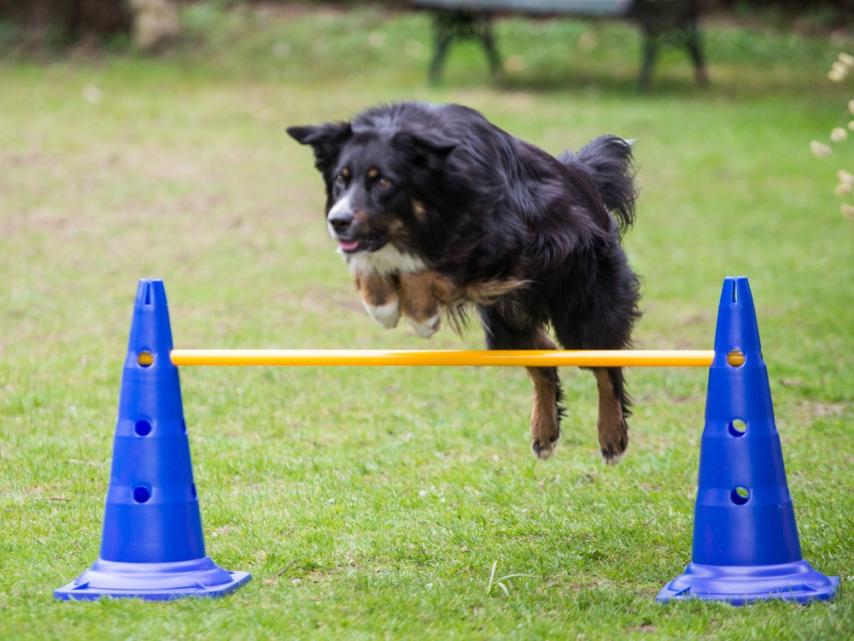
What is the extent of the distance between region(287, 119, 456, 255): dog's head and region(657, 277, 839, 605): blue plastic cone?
1.07 m

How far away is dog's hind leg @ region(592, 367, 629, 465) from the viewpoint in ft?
17.7

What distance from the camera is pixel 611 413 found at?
5426mm

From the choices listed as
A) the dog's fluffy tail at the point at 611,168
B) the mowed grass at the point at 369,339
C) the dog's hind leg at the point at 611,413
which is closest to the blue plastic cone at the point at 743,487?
the mowed grass at the point at 369,339

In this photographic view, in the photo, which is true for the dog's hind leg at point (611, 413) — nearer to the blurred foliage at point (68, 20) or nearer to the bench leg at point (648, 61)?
the bench leg at point (648, 61)

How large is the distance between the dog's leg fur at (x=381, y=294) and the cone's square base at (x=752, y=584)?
4.38 ft

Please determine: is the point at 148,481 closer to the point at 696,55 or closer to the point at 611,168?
the point at 611,168

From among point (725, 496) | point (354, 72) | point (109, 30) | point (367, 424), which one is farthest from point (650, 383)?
point (109, 30)

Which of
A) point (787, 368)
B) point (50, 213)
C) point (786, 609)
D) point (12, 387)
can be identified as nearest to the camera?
point (786, 609)

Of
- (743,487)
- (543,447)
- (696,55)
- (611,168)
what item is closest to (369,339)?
(543,447)

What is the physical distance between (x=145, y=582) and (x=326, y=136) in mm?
1626

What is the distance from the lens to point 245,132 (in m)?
14.2

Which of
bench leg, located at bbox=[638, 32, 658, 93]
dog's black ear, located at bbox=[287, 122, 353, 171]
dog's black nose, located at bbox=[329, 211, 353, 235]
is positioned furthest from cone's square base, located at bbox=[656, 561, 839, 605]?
bench leg, located at bbox=[638, 32, 658, 93]

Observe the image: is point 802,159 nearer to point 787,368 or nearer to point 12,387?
point 787,368

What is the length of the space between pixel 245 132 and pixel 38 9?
496 cm
